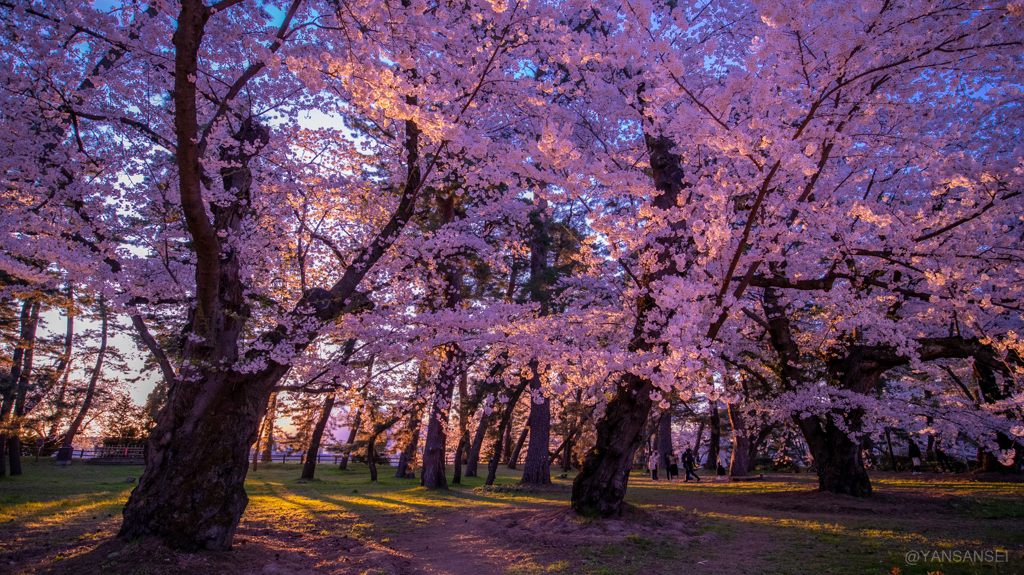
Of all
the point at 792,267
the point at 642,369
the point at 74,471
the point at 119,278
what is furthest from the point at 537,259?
the point at 74,471

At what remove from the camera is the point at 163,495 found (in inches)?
209

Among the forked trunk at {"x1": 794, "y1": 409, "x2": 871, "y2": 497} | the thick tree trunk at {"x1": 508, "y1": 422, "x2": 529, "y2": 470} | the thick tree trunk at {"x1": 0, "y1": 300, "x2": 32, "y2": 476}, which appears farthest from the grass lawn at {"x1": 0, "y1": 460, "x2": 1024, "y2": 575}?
the thick tree trunk at {"x1": 508, "y1": 422, "x2": 529, "y2": 470}

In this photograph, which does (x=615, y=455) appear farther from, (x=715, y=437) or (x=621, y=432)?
(x=715, y=437)

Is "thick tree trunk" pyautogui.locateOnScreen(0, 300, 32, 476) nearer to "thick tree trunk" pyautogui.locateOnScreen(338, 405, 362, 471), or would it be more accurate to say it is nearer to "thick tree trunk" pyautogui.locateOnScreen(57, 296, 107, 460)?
"thick tree trunk" pyautogui.locateOnScreen(57, 296, 107, 460)

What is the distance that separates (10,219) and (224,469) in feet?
14.6

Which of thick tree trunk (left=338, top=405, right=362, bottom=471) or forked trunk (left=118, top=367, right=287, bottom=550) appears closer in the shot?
forked trunk (left=118, top=367, right=287, bottom=550)

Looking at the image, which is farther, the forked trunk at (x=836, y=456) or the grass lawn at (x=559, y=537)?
the forked trunk at (x=836, y=456)

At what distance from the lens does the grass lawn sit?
5035mm

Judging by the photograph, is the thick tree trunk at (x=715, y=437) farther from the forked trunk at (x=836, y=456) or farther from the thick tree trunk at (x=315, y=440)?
the thick tree trunk at (x=315, y=440)

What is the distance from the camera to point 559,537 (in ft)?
22.2

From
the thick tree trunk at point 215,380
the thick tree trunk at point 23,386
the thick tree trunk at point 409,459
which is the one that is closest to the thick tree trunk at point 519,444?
the thick tree trunk at point 409,459

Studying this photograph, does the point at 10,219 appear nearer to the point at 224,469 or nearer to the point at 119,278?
the point at 119,278

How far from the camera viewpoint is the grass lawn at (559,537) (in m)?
5.04

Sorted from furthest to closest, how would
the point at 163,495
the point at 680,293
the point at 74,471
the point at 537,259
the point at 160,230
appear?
the point at 74,471
the point at 537,259
the point at 160,230
the point at 680,293
the point at 163,495
